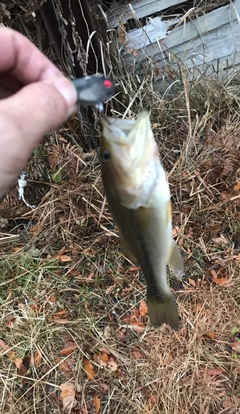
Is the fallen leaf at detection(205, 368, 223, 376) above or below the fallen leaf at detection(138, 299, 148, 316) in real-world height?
below

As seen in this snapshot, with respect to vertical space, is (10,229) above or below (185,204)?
above

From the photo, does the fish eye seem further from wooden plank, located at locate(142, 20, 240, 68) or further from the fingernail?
wooden plank, located at locate(142, 20, 240, 68)

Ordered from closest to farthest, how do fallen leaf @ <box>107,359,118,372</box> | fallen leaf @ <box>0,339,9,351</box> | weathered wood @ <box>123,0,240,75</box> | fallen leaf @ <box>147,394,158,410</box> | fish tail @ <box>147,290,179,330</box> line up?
1. fish tail @ <box>147,290,179,330</box>
2. fallen leaf @ <box>147,394,158,410</box>
3. fallen leaf @ <box>107,359,118,372</box>
4. fallen leaf @ <box>0,339,9,351</box>
5. weathered wood @ <box>123,0,240,75</box>

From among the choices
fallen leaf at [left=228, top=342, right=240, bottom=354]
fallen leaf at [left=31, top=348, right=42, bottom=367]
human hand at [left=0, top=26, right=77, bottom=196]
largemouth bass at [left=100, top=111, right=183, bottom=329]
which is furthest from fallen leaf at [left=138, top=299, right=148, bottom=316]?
human hand at [left=0, top=26, right=77, bottom=196]

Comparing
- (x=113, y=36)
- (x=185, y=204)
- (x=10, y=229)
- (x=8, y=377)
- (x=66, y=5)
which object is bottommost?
(x=8, y=377)

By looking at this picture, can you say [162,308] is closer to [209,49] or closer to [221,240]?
[221,240]

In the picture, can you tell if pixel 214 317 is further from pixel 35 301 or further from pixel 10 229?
pixel 10 229

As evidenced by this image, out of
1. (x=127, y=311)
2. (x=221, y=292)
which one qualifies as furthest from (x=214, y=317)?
(x=127, y=311)
